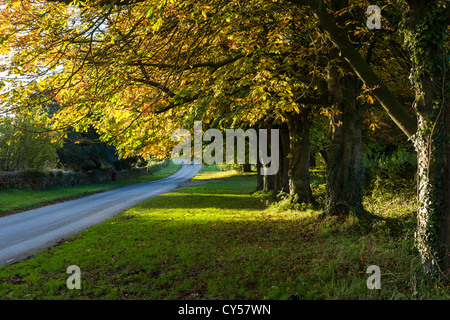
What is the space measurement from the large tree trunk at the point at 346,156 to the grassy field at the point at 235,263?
0.80 m

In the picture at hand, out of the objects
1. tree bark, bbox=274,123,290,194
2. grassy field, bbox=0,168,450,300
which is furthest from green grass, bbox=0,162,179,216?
tree bark, bbox=274,123,290,194

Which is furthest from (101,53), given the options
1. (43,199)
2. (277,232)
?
Answer: (43,199)

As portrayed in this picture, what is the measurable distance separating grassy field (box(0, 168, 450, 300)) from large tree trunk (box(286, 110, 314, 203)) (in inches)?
123

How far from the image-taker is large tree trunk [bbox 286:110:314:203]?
50.1 ft

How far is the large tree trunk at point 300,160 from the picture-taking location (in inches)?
602

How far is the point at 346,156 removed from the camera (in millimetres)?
10953

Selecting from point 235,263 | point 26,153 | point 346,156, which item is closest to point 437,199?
point 235,263

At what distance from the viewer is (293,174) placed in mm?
15453

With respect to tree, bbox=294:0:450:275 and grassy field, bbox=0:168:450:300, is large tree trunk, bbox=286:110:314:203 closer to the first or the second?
grassy field, bbox=0:168:450:300

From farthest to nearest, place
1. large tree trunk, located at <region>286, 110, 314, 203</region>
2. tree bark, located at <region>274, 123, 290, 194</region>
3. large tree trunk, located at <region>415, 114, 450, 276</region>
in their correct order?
tree bark, located at <region>274, 123, 290, 194</region> → large tree trunk, located at <region>286, 110, 314, 203</region> → large tree trunk, located at <region>415, 114, 450, 276</region>

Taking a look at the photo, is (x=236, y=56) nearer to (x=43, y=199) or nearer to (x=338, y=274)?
(x=338, y=274)

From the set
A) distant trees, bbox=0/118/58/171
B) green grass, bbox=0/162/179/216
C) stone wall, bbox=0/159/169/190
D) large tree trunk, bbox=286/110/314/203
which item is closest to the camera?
large tree trunk, bbox=286/110/314/203

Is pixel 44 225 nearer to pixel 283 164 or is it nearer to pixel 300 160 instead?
pixel 300 160

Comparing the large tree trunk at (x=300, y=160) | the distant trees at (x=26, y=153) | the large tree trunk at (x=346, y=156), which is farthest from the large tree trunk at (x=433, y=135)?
the distant trees at (x=26, y=153)
